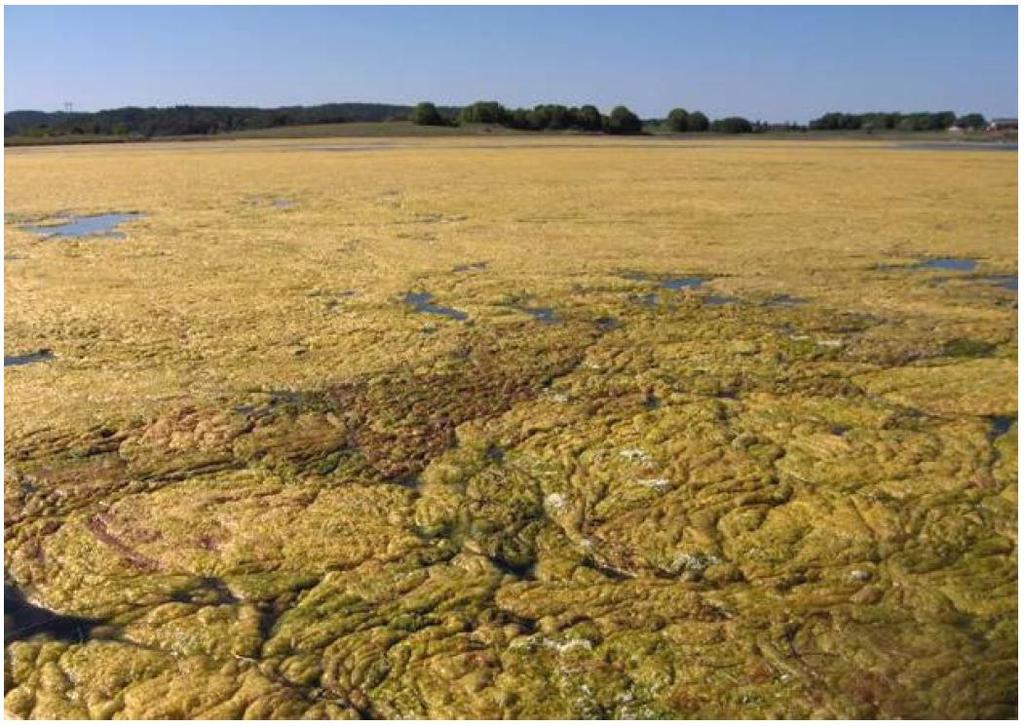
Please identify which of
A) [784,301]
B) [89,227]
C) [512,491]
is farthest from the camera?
[89,227]

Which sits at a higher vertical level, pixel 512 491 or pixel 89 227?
pixel 89 227

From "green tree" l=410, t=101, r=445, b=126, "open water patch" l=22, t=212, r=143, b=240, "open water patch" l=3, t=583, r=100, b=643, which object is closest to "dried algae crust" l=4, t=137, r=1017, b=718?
"open water patch" l=3, t=583, r=100, b=643

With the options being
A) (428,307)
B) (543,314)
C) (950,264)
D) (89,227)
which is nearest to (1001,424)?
(543,314)

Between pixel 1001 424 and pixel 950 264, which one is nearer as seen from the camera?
pixel 1001 424

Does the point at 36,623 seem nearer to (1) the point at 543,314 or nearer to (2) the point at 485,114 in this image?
(1) the point at 543,314

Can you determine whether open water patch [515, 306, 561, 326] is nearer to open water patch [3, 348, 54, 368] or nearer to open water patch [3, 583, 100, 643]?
open water patch [3, 348, 54, 368]

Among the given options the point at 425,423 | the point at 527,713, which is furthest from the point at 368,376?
the point at 527,713

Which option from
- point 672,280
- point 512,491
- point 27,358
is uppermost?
point 672,280
